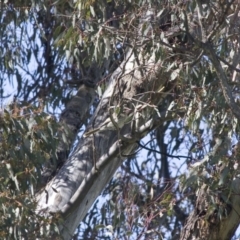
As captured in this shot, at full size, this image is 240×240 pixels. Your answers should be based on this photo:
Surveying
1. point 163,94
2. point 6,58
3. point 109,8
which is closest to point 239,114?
point 163,94

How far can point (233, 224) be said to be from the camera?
4305 mm

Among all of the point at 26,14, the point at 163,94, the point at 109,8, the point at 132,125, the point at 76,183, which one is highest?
the point at 109,8

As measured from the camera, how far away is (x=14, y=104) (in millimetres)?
4609

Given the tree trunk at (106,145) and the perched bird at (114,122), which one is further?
the tree trunk at (106,145)

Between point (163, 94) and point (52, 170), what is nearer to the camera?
point (163, 94)

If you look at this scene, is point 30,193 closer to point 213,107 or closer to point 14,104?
point 14,104

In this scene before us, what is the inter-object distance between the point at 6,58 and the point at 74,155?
183 centimetres

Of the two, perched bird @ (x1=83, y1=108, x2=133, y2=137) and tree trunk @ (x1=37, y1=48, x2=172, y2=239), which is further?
tree trunk @ (x1=37, y1=48, x2=172, y2=239)

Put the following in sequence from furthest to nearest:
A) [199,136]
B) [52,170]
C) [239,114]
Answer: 1. [52,170]
2. [199,136]
3. [239,114]

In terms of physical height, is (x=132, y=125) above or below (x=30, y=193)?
above

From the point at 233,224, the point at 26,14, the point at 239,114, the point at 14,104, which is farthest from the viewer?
the point at 26,14

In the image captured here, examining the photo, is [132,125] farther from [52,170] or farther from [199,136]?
[52,170]

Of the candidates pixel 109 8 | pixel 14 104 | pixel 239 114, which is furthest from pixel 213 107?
pixel 109 8

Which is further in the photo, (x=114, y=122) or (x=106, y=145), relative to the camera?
(x=106, y=145)
